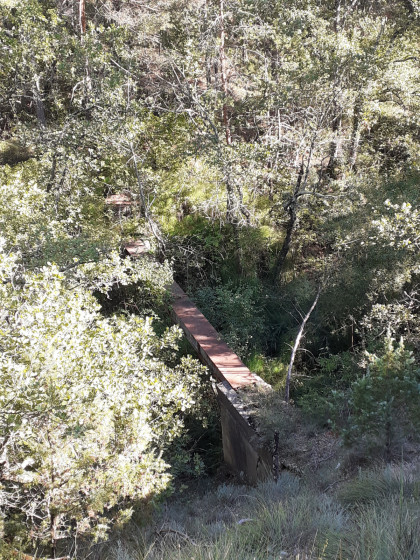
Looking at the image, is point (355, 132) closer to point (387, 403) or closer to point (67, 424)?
point (387, 403)

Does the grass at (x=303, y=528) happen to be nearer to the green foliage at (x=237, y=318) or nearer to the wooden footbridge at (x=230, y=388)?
the wooden footbridge at (x=230, y=388)

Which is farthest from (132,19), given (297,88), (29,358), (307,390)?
(29,358)

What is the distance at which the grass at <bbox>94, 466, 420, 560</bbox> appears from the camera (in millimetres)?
3145

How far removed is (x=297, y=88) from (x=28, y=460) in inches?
394

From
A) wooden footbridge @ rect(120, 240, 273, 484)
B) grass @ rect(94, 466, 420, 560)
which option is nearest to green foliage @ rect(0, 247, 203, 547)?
grass @ rect(94, 466, 420, 560)

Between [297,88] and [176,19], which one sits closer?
[297,88]

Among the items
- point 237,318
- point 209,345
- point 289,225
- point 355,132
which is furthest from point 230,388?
point 355,132

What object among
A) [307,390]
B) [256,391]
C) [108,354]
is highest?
[108,354]

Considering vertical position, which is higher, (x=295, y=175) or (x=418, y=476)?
(x=295, y=175)

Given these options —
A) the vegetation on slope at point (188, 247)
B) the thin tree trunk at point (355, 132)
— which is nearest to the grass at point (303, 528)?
the vegetation on slope at point (188, 247)

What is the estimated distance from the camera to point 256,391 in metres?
7.85

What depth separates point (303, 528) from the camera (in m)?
3.67

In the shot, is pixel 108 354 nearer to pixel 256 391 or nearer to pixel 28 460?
pixel 28 460

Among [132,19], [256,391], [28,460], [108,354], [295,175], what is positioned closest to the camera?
[28,460]
